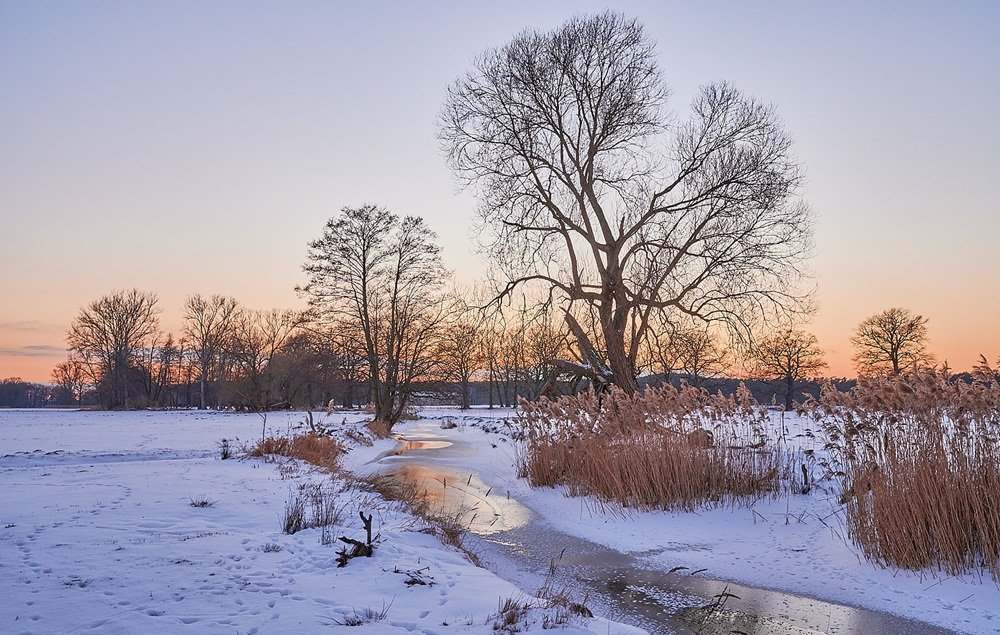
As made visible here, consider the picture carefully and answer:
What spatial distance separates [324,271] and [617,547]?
21.3 metres

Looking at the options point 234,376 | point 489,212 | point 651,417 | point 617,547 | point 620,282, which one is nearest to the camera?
point 617,547

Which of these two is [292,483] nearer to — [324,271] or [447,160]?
[447,160]

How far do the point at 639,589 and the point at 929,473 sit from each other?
111 inches

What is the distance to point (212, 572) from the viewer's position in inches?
175

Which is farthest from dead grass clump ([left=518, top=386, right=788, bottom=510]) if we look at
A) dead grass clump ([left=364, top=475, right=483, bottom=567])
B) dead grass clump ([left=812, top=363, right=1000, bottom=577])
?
dead grass clump ([left=364, top=475, right=483, bottom=567])

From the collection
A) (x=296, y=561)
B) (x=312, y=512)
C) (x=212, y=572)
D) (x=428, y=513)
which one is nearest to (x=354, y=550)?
(x=296, y=561)

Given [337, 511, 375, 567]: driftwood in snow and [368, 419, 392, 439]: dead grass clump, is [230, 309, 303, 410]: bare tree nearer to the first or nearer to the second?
[368, 419, 392, 439]: dead grass clump

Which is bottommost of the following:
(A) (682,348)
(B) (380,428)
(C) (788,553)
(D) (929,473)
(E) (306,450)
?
(C) (788,553)

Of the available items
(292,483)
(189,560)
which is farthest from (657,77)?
(189,560)

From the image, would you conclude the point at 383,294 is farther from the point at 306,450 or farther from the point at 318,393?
the point at 318,393

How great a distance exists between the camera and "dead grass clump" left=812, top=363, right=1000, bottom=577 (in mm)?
5207

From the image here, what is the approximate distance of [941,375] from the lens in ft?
18.3

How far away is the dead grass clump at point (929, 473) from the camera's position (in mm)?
5207

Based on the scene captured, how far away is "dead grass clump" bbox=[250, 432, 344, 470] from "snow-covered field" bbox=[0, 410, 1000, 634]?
3.09 metres
